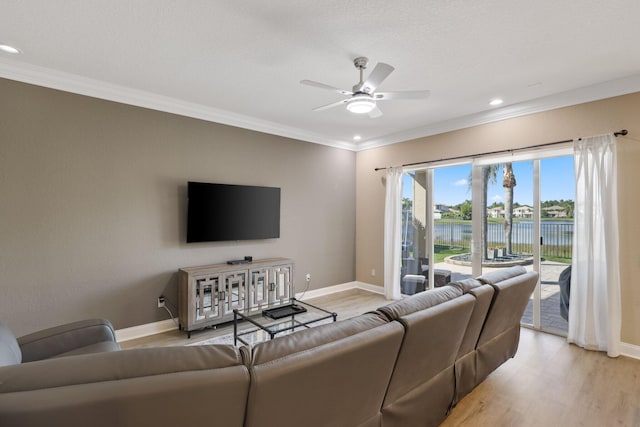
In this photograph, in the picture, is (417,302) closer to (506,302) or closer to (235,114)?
(506,302)

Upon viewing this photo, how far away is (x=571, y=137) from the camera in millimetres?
3385

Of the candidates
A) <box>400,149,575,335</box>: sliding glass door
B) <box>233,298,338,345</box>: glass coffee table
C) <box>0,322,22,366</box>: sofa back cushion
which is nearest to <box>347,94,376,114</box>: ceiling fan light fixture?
<box>233,298,338,345</box>: glass coffee table

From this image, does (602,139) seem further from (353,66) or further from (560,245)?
(353,66)

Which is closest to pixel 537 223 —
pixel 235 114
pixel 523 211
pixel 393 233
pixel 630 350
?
pixel 523 211

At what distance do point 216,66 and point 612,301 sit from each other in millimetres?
4431

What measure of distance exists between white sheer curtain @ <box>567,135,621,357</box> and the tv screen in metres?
3.65

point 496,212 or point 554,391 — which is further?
point 496,212

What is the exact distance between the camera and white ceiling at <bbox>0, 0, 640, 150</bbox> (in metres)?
2.07

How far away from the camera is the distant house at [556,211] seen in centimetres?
356

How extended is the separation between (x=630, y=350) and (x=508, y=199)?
75.3 inches

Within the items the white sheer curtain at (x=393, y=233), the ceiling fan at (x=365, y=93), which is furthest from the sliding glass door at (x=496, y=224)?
the ceiling fan at (x=365, y=93)

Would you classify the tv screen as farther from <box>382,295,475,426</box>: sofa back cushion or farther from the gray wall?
<box>382,295,475,426</box>: sofa back cushion

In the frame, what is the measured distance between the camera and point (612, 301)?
3.01 meters

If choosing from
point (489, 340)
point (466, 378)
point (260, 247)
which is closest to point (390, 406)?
point (466, 378)
